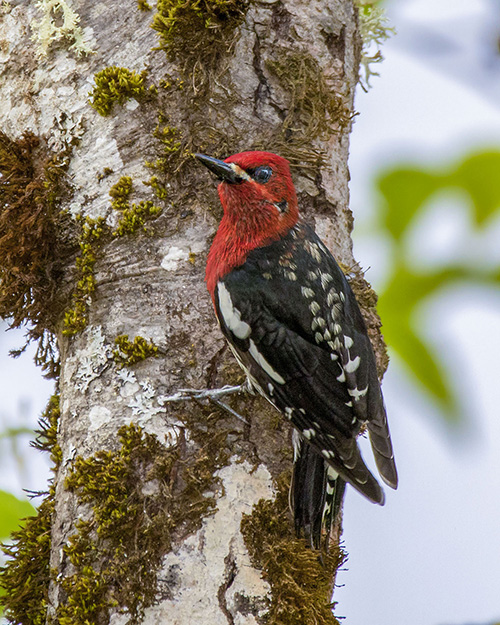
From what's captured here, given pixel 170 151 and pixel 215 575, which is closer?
pixel 215 575

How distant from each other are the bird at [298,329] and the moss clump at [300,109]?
0.47 feet

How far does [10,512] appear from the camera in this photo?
8.22 ft

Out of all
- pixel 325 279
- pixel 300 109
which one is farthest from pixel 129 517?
pixel 300 109

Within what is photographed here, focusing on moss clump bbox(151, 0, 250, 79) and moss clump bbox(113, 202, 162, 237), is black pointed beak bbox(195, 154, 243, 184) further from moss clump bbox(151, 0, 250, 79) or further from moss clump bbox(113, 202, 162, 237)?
moss clump bbox(151, 0, 250, 79)

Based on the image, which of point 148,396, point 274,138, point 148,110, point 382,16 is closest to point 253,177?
point 274,138

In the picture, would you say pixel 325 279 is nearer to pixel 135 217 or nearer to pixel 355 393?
pixel 355 393

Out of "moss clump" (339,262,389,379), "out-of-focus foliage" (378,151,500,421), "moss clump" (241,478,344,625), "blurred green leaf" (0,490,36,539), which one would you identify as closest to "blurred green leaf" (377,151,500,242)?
"out-of-focus foliage" (378,151,500,421)

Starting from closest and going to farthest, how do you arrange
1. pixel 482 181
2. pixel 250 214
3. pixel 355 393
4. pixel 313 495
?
pixel 482 181 → pixel 313 495 → pixel 355 393 → pixel 250 214

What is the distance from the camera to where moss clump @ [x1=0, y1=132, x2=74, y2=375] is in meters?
2.79

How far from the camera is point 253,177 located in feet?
9.25

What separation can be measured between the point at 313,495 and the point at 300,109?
4.94ft

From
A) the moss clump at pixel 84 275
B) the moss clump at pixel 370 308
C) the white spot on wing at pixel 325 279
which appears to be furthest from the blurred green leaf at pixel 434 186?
the moss clump at pixel 84 275

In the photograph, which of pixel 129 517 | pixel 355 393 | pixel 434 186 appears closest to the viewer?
pixel 434 186

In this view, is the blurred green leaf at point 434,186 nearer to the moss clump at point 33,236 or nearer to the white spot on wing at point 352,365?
the white spot on wing at point 352,365
